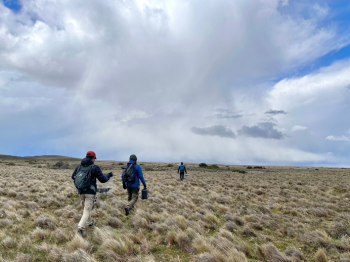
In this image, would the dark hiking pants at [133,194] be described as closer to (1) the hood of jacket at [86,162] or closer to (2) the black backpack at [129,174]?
(2) the black backpack at [129,174]

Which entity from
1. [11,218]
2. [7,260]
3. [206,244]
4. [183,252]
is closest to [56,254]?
[7,260]

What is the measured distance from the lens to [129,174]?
9.21 metres

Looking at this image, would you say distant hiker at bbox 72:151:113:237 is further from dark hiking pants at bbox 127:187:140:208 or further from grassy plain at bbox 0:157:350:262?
dark hiking pants at bbox 127:187:140:208

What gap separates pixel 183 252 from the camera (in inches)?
229

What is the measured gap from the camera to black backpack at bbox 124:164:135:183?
30.1ft

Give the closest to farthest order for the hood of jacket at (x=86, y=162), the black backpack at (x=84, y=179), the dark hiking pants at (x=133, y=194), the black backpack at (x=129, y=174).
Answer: the black backpack at (x=84, y=179) → the hood of jacket at (x=86, y=162) → the black backpack at (x=129, y=174) → the dark hiking pants at (x=133, y=194)

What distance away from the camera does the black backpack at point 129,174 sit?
9.18m

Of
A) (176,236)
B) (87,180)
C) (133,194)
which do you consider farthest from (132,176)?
(176,236)

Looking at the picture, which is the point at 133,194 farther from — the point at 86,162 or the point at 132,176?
the point at 86,162

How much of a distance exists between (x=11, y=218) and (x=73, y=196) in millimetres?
5111

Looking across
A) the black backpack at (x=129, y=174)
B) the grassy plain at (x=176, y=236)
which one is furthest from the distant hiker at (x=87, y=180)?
the black backpack at (x=129, y=174)

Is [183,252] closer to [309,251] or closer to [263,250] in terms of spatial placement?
[263,250]

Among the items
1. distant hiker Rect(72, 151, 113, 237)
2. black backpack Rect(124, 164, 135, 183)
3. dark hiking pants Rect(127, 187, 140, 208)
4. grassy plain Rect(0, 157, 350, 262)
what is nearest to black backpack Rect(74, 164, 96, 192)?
distant hiker Rect(72, 151, 113, 237)

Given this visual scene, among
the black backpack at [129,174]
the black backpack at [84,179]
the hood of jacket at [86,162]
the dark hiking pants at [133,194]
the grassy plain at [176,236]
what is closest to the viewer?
the grassy plain at [176,236]
